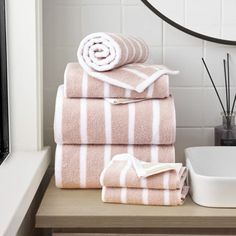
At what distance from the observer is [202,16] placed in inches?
60.7

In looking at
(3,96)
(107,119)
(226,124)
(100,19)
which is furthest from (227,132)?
(3,96)

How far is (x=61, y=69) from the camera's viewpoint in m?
1.58

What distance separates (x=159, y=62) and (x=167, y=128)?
1.08ft

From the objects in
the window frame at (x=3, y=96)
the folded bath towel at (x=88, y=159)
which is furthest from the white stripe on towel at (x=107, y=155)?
the window frame at (x=3, y=96)

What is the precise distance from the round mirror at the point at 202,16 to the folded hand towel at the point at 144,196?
0.53 m

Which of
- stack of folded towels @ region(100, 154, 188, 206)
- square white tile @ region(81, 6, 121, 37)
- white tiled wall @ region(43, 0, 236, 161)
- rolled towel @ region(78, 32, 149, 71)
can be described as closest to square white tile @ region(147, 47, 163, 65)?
white tiled wall @ region(43, 0, 236, 161)

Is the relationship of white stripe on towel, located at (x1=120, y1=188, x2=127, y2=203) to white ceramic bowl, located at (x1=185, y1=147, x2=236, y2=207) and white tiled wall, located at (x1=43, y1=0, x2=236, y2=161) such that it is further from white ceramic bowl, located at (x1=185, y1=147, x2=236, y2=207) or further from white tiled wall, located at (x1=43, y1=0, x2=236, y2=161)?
white tiled wall, located at (x1=43, y1=0, x2=236, y2=161)

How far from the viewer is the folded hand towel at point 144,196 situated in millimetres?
1208

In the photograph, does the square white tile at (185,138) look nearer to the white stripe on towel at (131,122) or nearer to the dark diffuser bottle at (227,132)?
the dark diffuser bottle at (227,132)

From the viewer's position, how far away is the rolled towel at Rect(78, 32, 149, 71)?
1291mm

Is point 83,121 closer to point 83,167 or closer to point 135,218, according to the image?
point 83,167

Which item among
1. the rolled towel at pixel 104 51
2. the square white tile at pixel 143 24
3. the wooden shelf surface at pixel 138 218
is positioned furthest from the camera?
the square white tile at pixel 143 24

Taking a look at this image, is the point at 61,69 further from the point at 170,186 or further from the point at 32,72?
the point at 170,186

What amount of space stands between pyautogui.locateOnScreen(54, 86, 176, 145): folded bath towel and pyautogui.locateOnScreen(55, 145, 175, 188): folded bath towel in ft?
0.09
